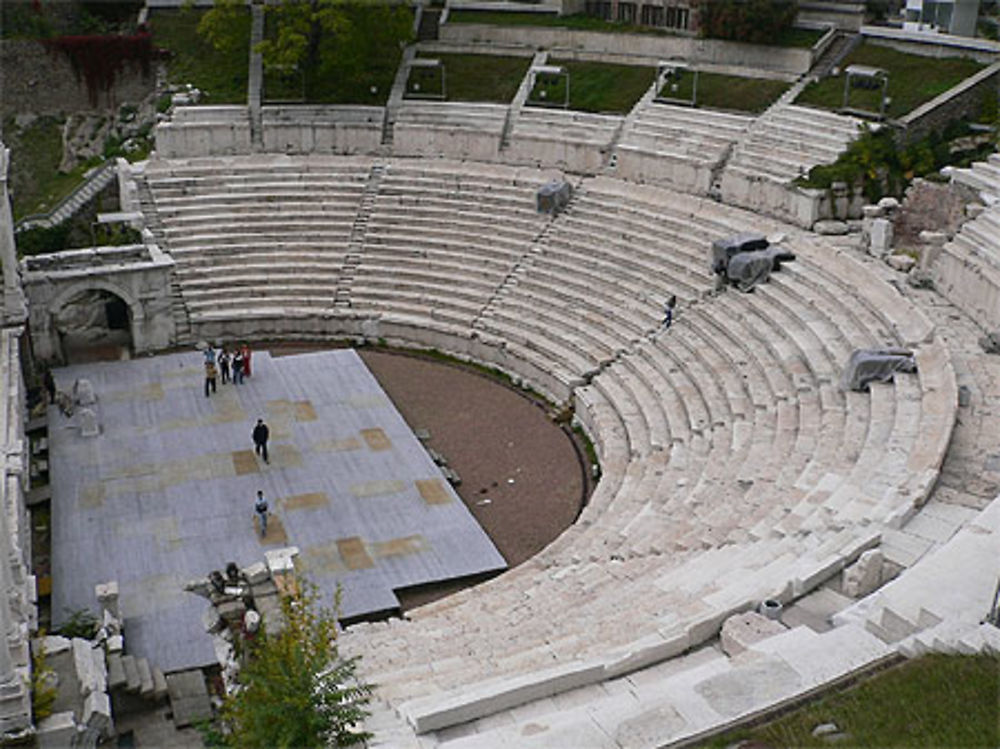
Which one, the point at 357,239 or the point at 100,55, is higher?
the point at 100,55

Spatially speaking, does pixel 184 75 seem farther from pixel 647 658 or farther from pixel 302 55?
pixel 647 658

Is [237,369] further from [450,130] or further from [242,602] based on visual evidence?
[242,602]

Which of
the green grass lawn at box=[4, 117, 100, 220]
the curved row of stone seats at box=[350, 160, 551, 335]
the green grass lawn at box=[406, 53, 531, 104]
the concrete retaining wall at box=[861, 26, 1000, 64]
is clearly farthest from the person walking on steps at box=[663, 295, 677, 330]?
the green grass lawn at box=[4, 117, 100, 220]

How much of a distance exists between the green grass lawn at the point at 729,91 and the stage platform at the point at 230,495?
15290 millimetres

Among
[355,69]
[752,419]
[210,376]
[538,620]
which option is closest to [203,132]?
[355,69]

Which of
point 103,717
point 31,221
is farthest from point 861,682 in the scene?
point 31,221

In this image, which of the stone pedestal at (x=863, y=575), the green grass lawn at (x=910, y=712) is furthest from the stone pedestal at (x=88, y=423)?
the green grass lawn at (x=910, y=712)

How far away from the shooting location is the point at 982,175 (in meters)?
29.0

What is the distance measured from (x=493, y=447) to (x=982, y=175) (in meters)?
14.9

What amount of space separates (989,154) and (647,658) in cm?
2308

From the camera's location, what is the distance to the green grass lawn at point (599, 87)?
37.7 meters

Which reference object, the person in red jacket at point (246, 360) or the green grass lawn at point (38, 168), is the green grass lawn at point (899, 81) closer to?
the person in red jacket at point (246, 360)

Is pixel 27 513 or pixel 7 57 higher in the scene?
pixel 7 57

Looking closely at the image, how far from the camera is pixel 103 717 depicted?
16250mm
